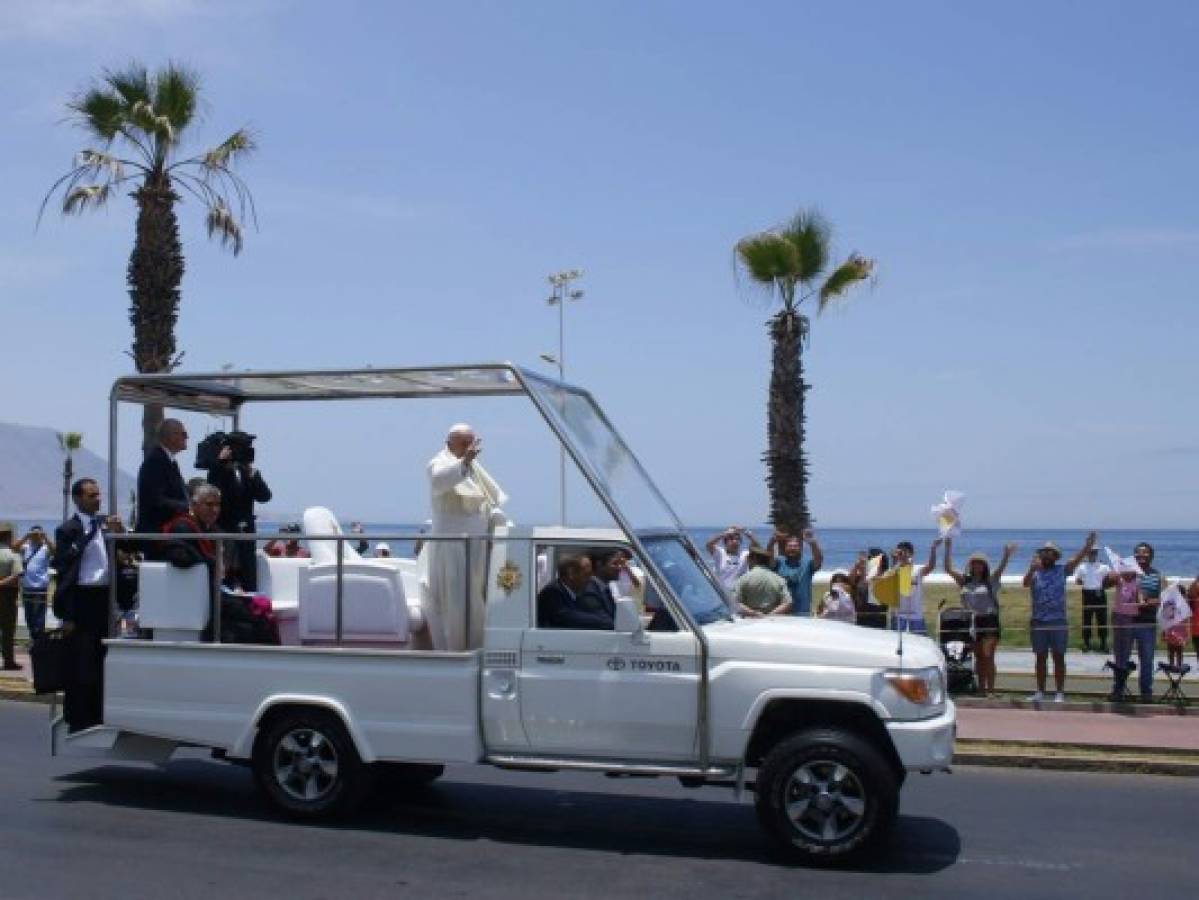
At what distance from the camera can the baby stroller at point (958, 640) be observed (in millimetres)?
15484

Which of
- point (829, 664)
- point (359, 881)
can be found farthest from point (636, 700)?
point (359, 881)

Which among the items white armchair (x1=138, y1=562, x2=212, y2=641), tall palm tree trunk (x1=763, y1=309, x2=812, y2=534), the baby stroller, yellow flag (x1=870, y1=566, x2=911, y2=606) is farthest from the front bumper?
tall palm tree trunk (x1=763, y1=309, x2=812, y2=534)

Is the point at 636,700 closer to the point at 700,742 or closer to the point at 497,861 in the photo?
the point at 700,742

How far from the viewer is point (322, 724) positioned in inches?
361

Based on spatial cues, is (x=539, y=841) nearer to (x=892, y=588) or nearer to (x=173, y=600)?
(x=173, y=600)

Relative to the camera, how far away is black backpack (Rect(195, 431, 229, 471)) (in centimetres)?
1091

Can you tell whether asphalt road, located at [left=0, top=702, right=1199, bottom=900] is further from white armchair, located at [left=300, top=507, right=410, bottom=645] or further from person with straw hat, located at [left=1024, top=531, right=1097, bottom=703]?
person with straw hat, located at [left=1024, top=531, right=1097, bottom=703]

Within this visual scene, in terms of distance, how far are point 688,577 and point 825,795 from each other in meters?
1.57

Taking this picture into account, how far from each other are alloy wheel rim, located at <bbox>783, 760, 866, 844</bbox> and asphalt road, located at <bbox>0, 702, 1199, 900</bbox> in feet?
0.76

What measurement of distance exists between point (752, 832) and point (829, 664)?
1.56 metres

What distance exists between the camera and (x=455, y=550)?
9.30m

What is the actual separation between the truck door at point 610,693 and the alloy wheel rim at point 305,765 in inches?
55.5

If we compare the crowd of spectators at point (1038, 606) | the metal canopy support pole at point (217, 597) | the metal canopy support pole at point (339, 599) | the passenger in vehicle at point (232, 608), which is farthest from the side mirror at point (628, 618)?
the crowd of spectators at point (1038, 606)

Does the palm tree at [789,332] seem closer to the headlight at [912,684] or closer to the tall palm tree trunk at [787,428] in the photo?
the tall palm tree trunk at [787,428]
